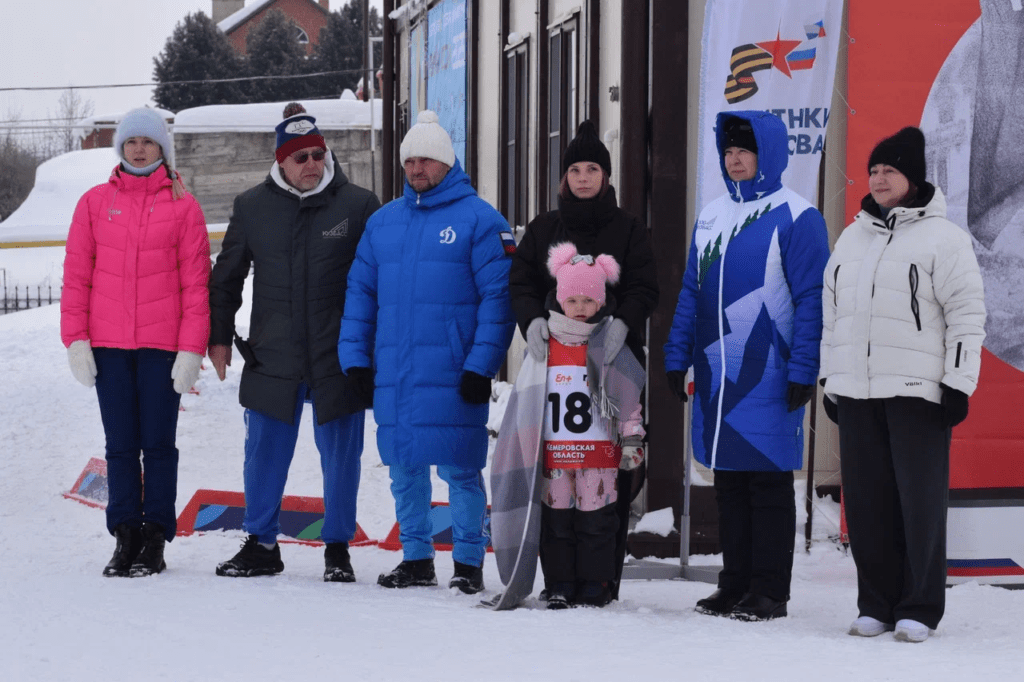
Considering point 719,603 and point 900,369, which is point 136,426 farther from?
point 900,369

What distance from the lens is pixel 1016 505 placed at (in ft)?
19.2

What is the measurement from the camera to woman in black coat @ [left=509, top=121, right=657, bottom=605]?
5062 mm

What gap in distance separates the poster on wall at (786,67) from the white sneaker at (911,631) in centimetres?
246

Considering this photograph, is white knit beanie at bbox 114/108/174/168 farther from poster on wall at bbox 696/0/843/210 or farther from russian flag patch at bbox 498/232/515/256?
poster on wall at bbox 696/0/843/210

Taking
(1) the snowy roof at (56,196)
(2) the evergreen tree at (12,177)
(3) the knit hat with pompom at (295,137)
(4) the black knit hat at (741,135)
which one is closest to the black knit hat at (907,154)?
(4) the black knit hat at (741,135)

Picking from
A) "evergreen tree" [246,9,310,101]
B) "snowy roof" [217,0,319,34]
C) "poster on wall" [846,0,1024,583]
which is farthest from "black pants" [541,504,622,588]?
"snowy roof" [217,0,319,34]

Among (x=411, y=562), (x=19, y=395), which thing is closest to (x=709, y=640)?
(x=411, y=562)

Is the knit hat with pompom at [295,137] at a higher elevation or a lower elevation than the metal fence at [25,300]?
higher

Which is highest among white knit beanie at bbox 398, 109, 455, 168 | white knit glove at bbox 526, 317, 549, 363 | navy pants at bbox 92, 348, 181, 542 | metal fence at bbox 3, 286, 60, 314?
white knit beanie at bbox 398, 109, 455, 168

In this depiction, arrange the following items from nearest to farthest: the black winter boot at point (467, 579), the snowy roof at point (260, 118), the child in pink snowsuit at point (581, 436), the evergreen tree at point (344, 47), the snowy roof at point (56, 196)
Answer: the child in pink snowsuit at point (581, 436), the black winter boot at point (467, 579), the snowy roof at point (260, 118), the snowy roof at point (56, 196), the evergreen tree at point (344, 47)

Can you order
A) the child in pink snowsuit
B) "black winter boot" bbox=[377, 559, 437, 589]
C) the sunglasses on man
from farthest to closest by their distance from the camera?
the sunglasses on man
"black winter boot" bbox=[377, 559, 437, 589]
the child in pink snowsuit

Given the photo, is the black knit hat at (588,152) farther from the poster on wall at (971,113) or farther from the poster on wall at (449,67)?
the poster on wall at (449,67)

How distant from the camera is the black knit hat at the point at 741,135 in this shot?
5.05 metres

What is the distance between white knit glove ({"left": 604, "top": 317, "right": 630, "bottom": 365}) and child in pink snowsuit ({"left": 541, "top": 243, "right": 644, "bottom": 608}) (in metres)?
0.03
